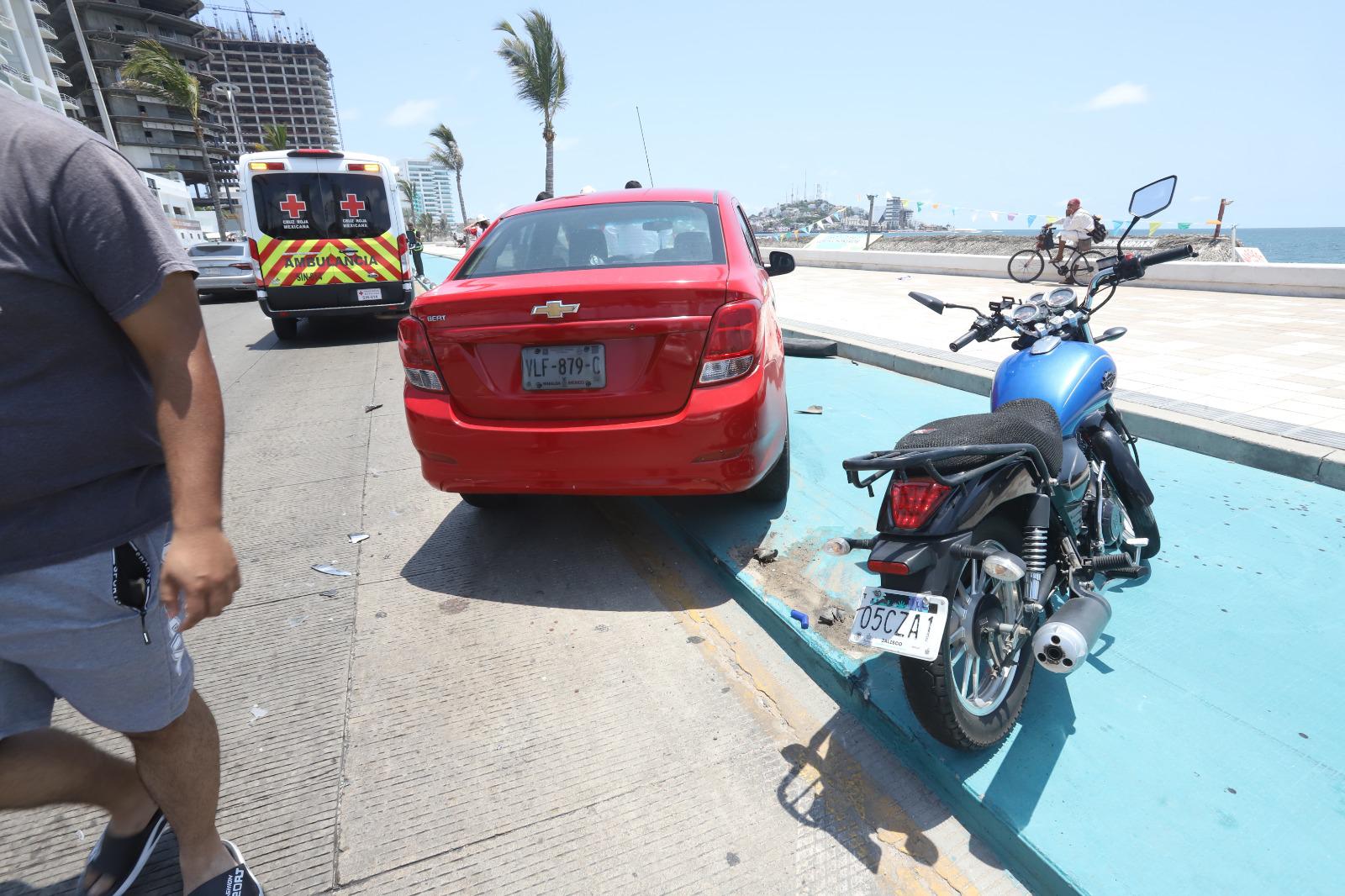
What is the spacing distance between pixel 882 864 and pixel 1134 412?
4.23m

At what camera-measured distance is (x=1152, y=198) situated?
298 cm

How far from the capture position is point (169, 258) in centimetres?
130

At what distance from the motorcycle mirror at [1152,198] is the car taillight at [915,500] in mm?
1919

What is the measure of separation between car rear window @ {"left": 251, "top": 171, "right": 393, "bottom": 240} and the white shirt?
465 inches

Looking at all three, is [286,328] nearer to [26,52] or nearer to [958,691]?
[958,691]

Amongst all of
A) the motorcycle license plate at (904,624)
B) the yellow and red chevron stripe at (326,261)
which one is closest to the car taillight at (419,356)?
the motorcycle license plate at (904,624)

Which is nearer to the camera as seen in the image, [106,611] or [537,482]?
[106,611]

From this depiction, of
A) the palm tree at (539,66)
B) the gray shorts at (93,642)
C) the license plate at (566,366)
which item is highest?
the palm tree at (539,66)

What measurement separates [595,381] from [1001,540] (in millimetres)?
1656

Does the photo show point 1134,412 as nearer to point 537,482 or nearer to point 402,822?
point 537,482

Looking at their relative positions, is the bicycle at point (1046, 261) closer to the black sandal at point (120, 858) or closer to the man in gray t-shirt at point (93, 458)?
the man in gray t-shirt at point (93, 458)

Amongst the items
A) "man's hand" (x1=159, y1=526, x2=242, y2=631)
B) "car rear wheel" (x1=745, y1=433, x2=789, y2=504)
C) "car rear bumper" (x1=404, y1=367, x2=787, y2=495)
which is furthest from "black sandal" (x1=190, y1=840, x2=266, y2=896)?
"car rear wheel" (x1=745, y1=433, x2=789, y2=504)

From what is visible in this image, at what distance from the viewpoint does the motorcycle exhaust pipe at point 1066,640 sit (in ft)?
5.87

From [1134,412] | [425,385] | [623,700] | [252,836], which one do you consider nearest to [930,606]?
[623,700]
